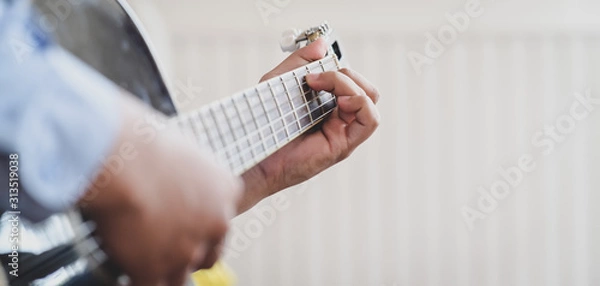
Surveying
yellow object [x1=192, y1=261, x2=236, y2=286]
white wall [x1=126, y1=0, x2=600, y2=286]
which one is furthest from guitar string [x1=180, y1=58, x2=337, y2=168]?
white wall [x1=126, y1=0, x2=600, y2=286]

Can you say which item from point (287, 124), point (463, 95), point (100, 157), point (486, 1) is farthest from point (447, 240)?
point (100, 157)

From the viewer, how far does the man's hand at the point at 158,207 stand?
1.17ft

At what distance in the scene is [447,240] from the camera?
1.77 metres

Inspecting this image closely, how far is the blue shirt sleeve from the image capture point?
1.10ft

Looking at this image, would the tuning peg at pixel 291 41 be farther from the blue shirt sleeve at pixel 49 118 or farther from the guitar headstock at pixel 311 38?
the blue shirt sleeve at pixel 49 118

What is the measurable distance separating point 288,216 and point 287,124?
107cm

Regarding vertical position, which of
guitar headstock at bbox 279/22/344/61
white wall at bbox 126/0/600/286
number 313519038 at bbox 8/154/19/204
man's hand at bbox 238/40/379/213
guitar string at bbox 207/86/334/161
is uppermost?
number 313519038 at bbox 8/154/19/204

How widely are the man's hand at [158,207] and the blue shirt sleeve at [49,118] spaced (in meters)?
0.01

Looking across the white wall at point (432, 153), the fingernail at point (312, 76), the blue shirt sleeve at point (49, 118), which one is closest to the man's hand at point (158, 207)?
the blue shirt sleeve at point (49, 118)

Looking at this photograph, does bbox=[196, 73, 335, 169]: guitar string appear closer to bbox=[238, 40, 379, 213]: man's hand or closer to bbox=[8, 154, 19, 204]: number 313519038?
→ bbox=[238, 40, 379, 213]: man's hand

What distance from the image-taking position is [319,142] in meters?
0.81

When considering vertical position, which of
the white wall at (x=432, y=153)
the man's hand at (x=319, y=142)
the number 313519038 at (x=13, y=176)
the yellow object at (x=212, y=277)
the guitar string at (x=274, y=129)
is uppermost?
the number 313519038 at (x=13, y=176)

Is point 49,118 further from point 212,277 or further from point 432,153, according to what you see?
point 432,153

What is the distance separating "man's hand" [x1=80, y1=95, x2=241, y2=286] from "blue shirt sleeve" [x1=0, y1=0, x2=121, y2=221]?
0.04 ft
